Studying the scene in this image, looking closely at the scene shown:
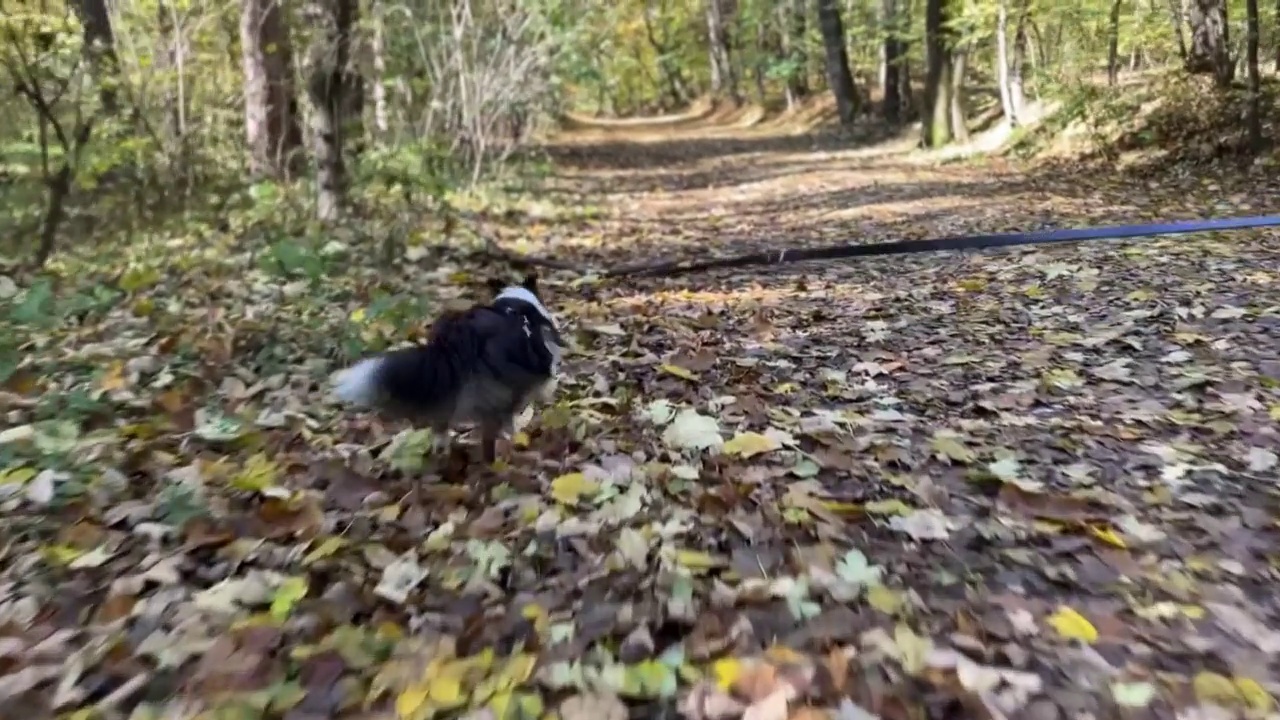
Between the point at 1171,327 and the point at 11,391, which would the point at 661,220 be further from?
the point at 11,391

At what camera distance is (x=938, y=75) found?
18.8 metres

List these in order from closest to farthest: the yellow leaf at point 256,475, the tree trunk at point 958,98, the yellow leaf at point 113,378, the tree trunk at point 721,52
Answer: the yellow leaf at point 256,475
the yellow leaf at point 113,378
the tree trunk at point 958,98
the tree trunk at point 721,52

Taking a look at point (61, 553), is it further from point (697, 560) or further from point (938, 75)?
point (938, 75)

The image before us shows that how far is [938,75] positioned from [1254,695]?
17.9 meters

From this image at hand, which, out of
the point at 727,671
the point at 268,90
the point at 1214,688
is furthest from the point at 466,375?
the point at 268,90

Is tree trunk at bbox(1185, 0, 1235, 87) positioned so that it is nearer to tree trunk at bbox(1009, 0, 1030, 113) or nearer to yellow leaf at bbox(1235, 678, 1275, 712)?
tree trunk at bbox(1009, 0, 1030, 113)

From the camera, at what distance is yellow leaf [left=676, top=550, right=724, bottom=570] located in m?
3.33

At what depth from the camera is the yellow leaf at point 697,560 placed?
3330 mm

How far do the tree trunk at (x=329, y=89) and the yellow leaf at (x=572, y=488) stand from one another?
20.7ft

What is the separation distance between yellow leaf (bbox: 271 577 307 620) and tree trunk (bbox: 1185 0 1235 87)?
14466 millimetres

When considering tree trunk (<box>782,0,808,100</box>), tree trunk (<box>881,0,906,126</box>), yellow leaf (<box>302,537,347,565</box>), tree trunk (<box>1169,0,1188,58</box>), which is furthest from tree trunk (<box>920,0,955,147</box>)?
yellow leaf (<box>302,537,347,565</box>)

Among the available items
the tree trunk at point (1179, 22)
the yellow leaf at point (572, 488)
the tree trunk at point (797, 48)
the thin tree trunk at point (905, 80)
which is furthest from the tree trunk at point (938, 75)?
the yellow leaf at point (572, 488)

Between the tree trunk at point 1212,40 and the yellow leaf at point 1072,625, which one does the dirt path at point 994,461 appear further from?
the tree trunk at point 1212,40

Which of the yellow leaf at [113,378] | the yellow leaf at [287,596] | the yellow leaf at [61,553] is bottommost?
the yellow leaf at [287,596]
